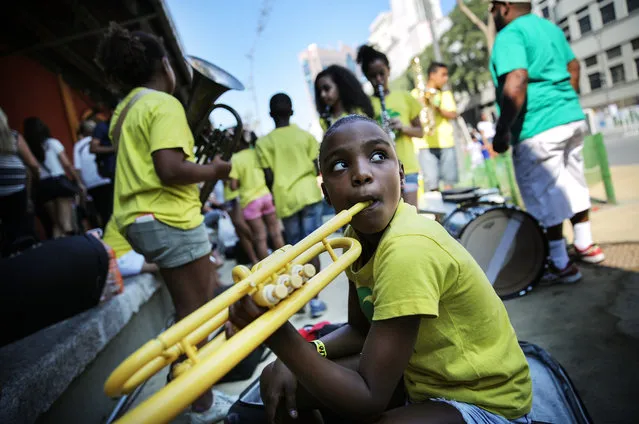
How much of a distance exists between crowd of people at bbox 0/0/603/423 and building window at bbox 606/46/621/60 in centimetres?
2766

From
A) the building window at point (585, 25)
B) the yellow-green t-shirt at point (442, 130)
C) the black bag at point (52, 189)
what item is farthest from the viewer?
the building window at point (585, 25)

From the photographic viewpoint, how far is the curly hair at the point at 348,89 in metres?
3.47

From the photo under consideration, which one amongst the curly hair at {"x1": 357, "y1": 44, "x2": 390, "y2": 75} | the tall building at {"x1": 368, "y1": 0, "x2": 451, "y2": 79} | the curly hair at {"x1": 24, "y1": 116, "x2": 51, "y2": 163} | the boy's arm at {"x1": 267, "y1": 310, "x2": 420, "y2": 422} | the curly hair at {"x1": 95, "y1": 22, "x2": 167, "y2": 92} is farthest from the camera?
the tall building at {"x1": 368, "y1": 0, "x2": 451, "y2": 79}

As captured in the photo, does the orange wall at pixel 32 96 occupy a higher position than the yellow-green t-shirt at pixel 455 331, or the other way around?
the orange wall at pixel 32 96

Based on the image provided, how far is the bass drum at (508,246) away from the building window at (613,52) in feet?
93.3

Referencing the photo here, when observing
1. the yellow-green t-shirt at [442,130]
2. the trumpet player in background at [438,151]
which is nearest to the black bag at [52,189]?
the trumpet player in background at [438,151]

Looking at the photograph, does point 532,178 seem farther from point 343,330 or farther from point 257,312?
point 257,312

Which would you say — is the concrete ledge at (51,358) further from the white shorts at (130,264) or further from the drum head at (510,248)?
the drum head at (510,248)

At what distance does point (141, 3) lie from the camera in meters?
5.95

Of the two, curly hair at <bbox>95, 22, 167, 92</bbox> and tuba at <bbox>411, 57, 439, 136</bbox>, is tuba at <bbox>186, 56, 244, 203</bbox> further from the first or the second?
tuba at <bbox>411, 57, 439, 136</bbox>

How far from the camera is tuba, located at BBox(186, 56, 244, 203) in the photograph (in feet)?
7.06

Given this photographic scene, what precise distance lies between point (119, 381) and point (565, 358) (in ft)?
7.04

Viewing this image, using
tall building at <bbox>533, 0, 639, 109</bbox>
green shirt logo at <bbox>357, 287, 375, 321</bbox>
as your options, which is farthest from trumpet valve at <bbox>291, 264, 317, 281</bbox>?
tall building at <bbox>533, 0, 639, 109</bbox>

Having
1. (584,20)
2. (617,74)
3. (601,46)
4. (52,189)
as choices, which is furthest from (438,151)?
(617,74)
